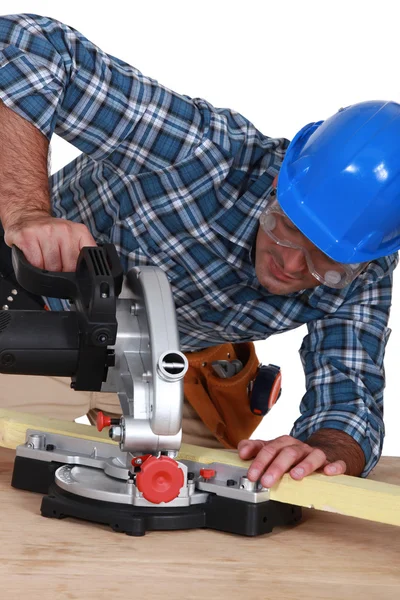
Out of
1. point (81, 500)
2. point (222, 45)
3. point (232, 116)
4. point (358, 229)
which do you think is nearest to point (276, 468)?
point (81, 500)

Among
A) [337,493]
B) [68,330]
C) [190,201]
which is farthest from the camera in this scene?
[190,201]

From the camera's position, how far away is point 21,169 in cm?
236

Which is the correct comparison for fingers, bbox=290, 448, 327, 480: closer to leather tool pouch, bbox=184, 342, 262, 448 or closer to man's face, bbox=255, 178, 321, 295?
man's face, bbox=255, 178, 321, 295

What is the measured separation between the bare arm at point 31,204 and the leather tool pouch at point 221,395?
4.19 feet

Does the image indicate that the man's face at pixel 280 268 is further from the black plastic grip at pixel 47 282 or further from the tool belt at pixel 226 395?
the black plastic grip at pixel 47 282

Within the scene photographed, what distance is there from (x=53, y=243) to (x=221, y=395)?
159cm

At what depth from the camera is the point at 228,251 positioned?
296 centimetres

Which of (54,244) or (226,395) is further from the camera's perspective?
(226,395)

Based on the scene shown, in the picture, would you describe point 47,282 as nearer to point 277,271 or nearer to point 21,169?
point 21,169

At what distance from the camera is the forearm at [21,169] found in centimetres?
226

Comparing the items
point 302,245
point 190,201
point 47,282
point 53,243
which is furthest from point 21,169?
point 302,245

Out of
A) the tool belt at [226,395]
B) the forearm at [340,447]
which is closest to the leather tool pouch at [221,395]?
the tool belt at [226,395]

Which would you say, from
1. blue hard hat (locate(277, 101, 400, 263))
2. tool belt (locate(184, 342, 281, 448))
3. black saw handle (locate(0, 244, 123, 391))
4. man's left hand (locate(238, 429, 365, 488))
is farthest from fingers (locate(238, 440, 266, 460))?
tool belt (locate(184, 342, 281, 448))

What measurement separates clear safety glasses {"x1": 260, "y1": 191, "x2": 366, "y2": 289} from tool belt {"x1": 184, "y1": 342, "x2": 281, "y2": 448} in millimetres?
860
